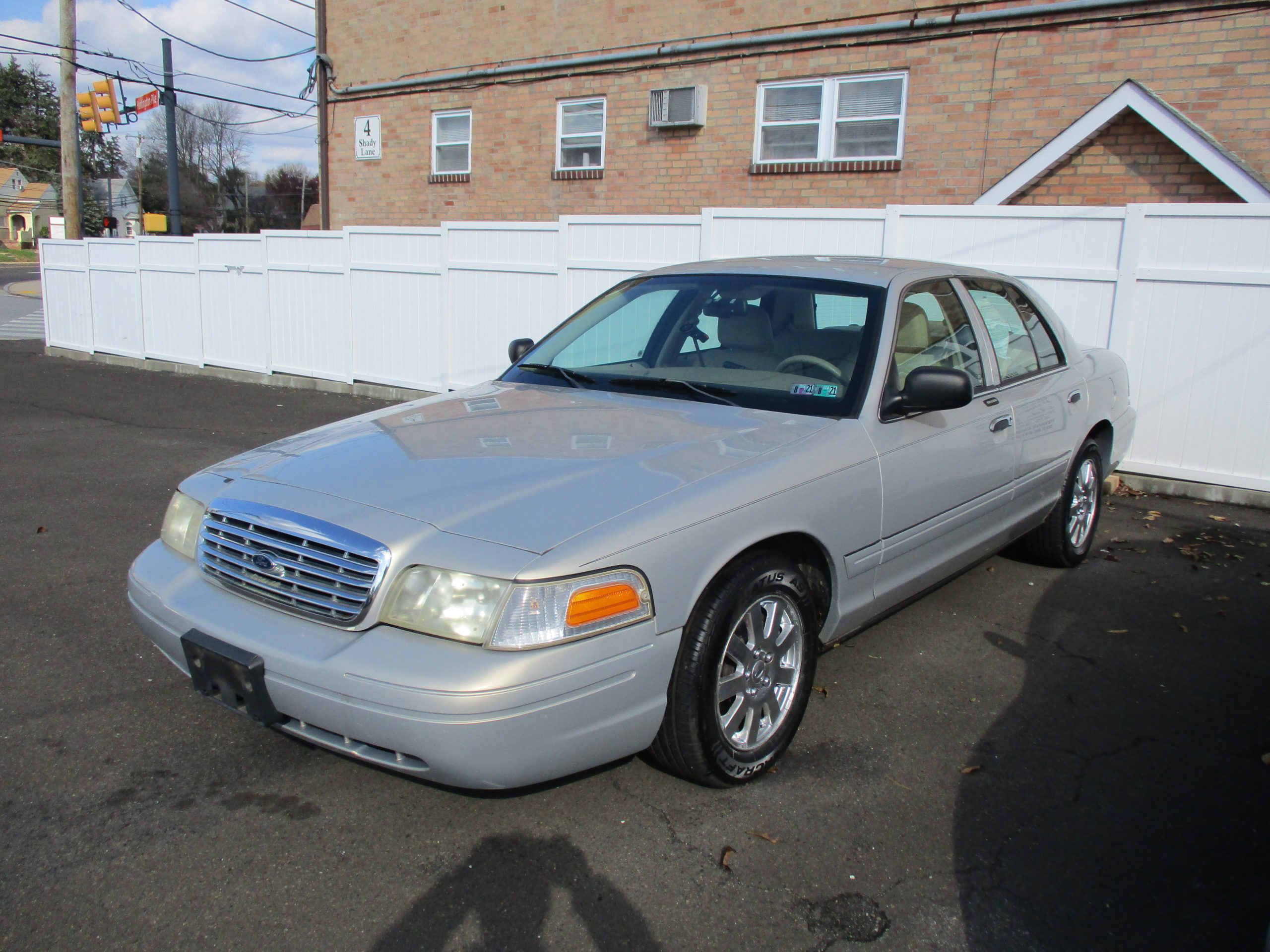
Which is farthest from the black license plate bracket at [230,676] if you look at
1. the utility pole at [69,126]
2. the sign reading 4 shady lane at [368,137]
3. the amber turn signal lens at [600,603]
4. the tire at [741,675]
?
the utility pole at [69,126]

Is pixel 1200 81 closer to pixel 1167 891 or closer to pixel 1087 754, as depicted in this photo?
pixel 1087 754

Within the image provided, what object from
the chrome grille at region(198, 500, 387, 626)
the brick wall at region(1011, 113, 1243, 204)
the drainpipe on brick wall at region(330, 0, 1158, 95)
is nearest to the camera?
the chrome grille at region(198, 500, 387, 626)

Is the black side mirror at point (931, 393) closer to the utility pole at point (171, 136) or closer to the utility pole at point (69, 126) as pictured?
the utility pole at point (69, 126)

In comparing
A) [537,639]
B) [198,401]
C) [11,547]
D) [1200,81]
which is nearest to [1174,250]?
[1200,81]

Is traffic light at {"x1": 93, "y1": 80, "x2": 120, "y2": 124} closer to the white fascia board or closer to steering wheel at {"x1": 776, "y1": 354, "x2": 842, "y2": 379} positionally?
the white fascia board

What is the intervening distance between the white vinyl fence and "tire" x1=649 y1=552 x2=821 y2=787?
187 inches

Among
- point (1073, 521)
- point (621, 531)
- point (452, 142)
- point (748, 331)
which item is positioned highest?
point (452, 142)

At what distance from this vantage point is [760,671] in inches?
125

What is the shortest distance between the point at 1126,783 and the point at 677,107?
1075 centimetres

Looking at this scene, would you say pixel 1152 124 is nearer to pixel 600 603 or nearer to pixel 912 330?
pixel 912 330

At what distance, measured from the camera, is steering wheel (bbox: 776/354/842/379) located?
12.6 ft

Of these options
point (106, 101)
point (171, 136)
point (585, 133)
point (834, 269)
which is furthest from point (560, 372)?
point (106, 101)

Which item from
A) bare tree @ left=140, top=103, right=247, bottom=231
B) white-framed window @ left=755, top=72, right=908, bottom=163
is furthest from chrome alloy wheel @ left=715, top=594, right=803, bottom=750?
bare tree @ left=140, top=103, right=247, bottom=231

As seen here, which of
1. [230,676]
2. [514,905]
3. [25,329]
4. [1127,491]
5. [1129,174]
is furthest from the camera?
[25,329]
